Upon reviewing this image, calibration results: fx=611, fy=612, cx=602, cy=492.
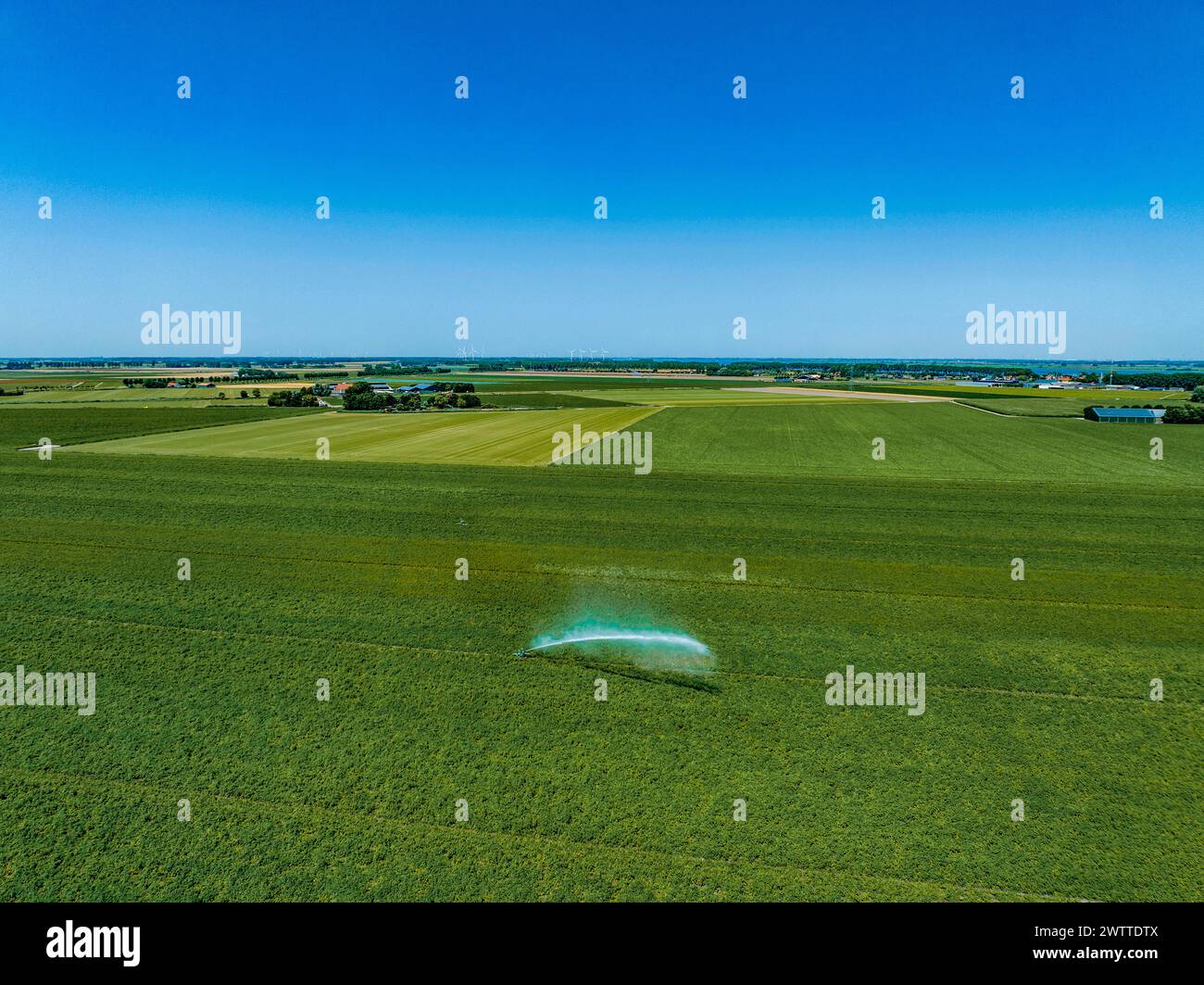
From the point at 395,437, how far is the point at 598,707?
52807 millimetres

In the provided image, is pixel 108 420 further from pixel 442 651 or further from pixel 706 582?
pixel 706 582

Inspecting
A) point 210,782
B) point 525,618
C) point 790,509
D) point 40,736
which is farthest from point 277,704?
point 790,509

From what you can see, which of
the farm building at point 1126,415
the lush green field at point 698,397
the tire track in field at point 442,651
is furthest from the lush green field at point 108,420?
the farm building at point 1126,415

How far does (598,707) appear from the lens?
44.9 ft

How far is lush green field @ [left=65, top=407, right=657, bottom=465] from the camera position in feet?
165

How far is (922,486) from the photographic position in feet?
123

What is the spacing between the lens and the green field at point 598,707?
31.1 ft

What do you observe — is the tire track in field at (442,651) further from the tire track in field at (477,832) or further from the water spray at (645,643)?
the tire track in field at (477,832)

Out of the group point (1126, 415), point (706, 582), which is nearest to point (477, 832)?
point (706, 582)

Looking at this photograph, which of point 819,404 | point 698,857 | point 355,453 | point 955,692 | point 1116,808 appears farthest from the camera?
point 819,404

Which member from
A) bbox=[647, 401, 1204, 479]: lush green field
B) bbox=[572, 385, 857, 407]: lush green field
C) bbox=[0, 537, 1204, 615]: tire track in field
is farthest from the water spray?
bbox=[572, 385, 857, 407]: lush green field

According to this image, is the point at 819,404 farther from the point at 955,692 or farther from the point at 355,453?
the point at 955,692

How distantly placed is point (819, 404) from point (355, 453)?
76559 mm

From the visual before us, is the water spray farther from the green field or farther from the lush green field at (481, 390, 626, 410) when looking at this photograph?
the lush green field at (481, 390, 626, 410)
